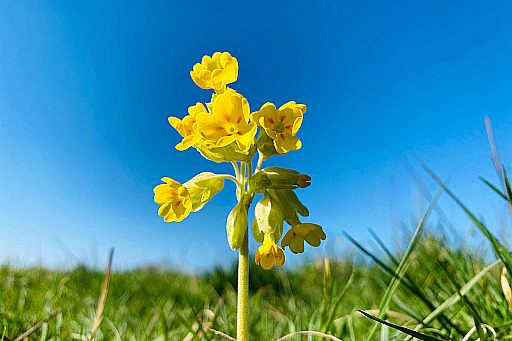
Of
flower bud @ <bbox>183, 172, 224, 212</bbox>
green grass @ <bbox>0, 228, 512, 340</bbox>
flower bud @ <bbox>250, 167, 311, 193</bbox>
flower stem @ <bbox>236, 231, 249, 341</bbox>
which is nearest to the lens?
flower stem @ <bbox>236, 231, 249, 341</bbox>

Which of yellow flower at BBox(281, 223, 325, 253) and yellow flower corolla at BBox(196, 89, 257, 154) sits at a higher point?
yellow flower corolla at BBox(196, 89, 257, 154)

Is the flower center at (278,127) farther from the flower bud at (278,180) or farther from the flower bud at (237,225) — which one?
the flower bud at (237,225)

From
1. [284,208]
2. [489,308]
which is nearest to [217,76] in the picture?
[284,208]

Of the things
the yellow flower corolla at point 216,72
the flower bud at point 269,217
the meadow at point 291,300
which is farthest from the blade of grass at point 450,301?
the yellow flower corolla at point 216,72

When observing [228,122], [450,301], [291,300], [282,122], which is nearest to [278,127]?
[282,122]

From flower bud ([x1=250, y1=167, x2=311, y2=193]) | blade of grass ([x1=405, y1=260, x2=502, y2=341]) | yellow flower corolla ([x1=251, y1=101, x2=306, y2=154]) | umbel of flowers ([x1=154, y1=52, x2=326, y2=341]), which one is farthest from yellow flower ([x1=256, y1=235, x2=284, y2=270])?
blade of grass ([x1=405, y1=260, x2=502, y2=341])

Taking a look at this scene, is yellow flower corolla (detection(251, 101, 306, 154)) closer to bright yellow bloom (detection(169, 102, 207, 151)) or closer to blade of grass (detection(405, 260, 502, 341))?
bright yellow bloom (detection(169, 102, 207, 151))

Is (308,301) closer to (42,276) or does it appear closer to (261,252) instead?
(42,276)
